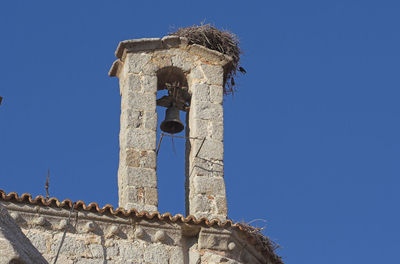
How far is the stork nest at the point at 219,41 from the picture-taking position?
10.4m

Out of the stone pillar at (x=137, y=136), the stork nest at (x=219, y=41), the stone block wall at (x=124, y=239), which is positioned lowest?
the stone block wall at (x=124, y=239)

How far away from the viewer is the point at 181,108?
1027 centimetres

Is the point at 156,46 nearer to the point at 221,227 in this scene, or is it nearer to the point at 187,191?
the point at 187,191

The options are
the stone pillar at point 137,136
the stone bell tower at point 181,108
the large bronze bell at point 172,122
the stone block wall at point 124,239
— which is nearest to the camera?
the stone block wall at point 124,239

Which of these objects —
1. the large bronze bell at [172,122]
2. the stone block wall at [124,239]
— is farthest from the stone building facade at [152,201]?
the large bronze bell at [172,122]

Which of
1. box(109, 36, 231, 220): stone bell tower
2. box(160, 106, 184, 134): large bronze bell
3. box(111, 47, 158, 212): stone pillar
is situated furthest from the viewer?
box(160, 106, 184, 134): large bronze bell

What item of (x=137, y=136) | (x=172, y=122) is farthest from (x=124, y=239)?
(x=172, y=122)

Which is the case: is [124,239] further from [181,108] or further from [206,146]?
[181,108]

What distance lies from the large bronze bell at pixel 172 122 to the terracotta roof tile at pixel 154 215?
65.5 inches

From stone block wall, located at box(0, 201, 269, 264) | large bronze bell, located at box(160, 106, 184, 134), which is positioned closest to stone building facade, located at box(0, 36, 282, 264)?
stone block wall, located at box(0, 201, 269, 264)

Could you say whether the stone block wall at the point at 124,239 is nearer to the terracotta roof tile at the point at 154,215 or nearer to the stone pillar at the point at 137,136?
the terracotta roof tile at the point at 154,215

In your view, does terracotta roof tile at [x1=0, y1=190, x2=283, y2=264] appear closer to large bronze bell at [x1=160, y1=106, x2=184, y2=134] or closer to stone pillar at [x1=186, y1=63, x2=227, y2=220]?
stone pillar at [x1=186, y1=63, x2=227, y2=220]

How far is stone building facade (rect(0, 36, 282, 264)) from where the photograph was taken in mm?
7953

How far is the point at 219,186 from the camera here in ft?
29.8
